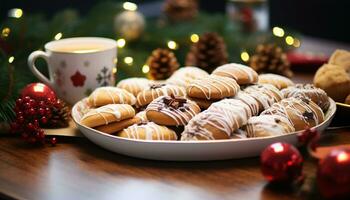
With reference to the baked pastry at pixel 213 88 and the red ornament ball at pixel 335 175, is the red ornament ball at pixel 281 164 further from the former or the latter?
the baked pastry at pixel 213 88

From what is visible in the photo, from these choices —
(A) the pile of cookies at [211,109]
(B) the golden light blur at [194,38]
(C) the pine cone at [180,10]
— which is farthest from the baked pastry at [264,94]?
(C) the pine cone at [180,10]

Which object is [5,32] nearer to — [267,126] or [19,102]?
[19,102]

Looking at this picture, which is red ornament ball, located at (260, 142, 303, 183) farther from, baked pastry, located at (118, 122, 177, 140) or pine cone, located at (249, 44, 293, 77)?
pine cone, located at (249, 44, 293, 77)

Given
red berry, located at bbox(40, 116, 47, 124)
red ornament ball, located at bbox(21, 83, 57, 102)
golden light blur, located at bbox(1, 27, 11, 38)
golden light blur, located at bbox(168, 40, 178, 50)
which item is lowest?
golden light blur, located at bbox(168, 40, 178, 50)

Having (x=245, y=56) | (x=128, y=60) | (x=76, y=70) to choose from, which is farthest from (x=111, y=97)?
(x=245, y=56)

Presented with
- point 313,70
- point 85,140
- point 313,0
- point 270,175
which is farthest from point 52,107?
point 313,0

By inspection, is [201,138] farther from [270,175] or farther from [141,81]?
[141,81]

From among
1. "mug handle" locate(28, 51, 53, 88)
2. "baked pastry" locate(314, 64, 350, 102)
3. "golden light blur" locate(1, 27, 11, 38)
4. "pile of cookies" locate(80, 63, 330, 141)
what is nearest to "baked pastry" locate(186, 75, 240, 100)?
"pile of cookies" locate(80, 63, 330, 141)
